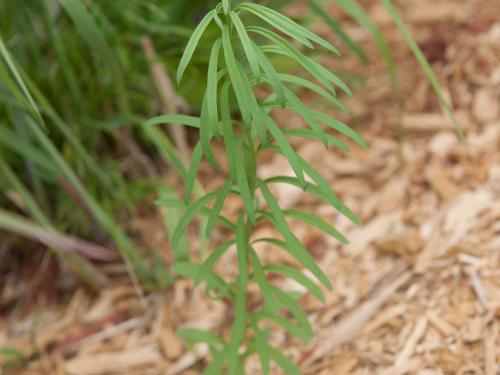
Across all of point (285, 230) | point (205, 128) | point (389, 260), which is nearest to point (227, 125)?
point (205, 128)

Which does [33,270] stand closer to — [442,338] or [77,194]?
[77,194]

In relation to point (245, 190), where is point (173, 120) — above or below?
above

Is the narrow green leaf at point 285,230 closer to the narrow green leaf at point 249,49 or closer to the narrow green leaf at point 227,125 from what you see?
the narrow green leaf at point 227,125

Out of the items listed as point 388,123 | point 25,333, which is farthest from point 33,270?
point 388,123

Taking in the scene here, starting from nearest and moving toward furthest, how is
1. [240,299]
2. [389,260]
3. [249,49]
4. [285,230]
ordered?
[249,49] → [285,230] → [240,299] → [389,260]

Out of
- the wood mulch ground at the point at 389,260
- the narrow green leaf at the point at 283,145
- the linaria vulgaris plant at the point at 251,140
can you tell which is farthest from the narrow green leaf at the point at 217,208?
the wood mulch ground at the point at 389,260

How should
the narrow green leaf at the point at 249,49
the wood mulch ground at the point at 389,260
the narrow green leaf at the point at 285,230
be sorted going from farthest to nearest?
the wood mulch ground at the point at 389,260 < the narrow green leaf at the point at 285,230 < the narrow green leaf at the point at 249,49

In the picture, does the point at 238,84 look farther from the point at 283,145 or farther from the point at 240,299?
the point at 240,299

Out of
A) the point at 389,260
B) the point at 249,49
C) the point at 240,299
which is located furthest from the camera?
the point at 389,260
